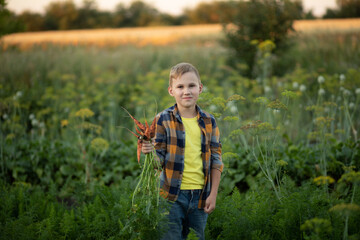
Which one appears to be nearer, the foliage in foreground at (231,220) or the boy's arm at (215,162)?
the foliage in foreground at (231,220)

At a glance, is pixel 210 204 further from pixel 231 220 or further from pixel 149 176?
pixel 149 176

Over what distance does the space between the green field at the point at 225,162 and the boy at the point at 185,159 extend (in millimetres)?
218

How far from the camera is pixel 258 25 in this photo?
856cm

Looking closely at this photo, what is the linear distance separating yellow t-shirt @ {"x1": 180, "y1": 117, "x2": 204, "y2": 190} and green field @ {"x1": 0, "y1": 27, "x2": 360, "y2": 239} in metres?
0.36

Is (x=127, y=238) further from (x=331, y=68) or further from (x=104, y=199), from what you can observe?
(x=331, y=68)

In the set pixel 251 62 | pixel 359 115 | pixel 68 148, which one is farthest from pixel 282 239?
pixel 251 62

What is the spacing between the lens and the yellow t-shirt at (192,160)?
2211mm

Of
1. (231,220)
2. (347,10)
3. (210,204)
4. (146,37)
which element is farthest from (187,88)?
(347,10)

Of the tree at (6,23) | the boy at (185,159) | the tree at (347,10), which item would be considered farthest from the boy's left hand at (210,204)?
the tree at (347,10)

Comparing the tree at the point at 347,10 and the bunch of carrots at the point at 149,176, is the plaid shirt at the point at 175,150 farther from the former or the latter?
the tree at the point at 347,10

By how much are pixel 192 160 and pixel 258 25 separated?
7121 mm

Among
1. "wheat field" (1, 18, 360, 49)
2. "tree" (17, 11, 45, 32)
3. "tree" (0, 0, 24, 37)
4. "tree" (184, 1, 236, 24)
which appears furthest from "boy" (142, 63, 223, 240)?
"tree" (17, 11, 45, 32)

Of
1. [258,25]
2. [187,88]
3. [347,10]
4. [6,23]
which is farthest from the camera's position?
[347,10]

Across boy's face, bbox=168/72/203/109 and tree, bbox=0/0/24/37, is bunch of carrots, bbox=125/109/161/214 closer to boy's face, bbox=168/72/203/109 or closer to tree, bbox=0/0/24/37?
boy's face, bbox=168/72/203/109
